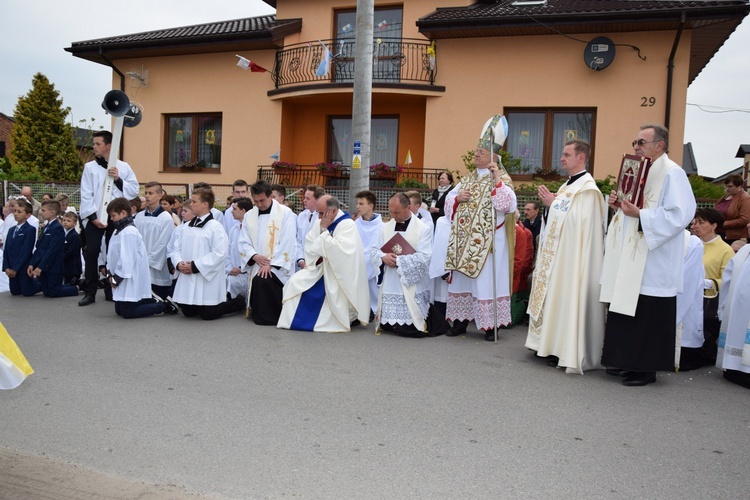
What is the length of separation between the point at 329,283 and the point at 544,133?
36.0 ft

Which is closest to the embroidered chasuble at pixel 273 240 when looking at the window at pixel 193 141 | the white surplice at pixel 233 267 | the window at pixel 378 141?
the white surplice at pixel 233 267

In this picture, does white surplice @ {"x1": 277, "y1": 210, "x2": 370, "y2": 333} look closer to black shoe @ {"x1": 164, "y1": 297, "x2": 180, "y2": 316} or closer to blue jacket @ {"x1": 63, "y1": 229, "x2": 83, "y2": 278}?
black shoe @ {"x1": 164, "y1": 297, "x2": 180, "y2": 316}

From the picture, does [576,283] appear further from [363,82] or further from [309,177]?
[309,177]

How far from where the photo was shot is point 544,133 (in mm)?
17422

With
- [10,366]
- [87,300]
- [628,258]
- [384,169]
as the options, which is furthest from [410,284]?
[384,169]

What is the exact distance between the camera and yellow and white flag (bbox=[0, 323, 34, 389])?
10.8ft

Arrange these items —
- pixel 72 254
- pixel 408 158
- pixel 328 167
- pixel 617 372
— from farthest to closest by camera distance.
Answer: pixel 328 167 → pixel 408 158 → pixel 72 254 → pixel 617 372

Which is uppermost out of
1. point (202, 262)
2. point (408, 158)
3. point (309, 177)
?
point (408, 158)

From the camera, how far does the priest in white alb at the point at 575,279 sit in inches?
251

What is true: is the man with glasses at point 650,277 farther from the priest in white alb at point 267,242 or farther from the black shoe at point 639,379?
the priest in white alb at point 267,242

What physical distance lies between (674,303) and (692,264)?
44.7 inches

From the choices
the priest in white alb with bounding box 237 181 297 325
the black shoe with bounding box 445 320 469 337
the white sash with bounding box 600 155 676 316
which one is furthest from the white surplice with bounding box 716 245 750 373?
the priest in white alb with bounding box 237 181 297 325

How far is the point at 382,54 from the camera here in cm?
1897

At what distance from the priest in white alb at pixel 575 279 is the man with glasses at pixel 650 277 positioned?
36cm
